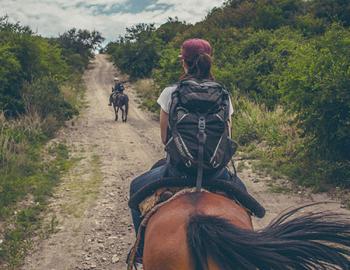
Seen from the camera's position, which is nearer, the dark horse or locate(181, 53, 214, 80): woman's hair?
locate(181, 53, 214, 80): woman's hair

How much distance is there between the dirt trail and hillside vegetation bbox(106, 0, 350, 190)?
1.05m

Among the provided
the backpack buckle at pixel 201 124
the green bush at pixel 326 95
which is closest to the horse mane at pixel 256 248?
the backpack buckle at pixel 201 124

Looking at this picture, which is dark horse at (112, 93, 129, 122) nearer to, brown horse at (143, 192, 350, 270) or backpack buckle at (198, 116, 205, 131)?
backpack buckle at (198, 116, 205, 131)

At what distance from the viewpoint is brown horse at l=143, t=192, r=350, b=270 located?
2.76 m

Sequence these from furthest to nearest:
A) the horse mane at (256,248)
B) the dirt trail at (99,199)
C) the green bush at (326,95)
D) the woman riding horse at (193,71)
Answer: the green bush at (326,95) → the dirt trail at (99,199) → the woman riding horse at (193,71) → the horse mane at (256,248)

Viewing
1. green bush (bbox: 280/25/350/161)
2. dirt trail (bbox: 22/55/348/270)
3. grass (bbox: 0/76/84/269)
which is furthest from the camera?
green bush (bbox: 280/25/350/161)

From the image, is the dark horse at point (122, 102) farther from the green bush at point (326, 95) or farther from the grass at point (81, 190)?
the green bush at point (326, 95)

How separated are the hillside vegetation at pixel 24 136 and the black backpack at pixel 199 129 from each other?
144 inches

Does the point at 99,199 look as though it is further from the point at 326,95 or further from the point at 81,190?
the point at 326,95

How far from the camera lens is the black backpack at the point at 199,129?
3.43 metres

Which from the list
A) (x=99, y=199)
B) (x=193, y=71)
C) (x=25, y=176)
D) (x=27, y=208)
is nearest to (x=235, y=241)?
(x=193, y=71)

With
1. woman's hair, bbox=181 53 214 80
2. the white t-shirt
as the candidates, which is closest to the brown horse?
the white t-shirt

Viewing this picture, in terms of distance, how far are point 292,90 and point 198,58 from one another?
278 inches

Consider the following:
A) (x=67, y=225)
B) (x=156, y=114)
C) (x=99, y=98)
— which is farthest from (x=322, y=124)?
(x=99, y=98)
